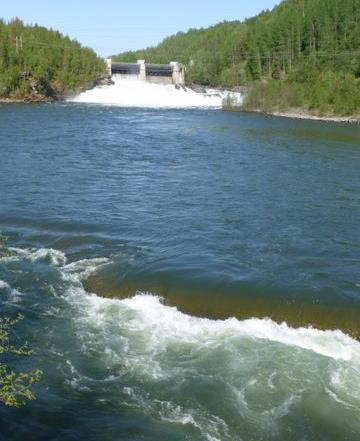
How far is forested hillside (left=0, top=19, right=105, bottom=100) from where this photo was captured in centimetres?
10394

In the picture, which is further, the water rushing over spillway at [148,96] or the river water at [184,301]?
the water rushing over spillway at [148,96]

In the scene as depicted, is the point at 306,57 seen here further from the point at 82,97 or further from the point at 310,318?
the point at 310,318

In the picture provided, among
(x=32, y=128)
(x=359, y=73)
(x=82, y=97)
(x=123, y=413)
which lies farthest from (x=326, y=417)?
(x=82, y=97)

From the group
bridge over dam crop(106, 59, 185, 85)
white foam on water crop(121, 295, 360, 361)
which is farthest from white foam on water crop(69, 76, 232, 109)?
white foam on water crop(121, 295, 360, 361)

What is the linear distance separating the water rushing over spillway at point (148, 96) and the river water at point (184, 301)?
7544cm

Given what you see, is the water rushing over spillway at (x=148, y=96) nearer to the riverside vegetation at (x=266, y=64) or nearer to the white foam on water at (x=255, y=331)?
the riverside vegetation at (x=266, y=64)

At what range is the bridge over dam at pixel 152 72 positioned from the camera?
12609 centimetres

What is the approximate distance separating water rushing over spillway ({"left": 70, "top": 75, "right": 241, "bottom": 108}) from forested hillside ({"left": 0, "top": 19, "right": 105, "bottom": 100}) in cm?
576

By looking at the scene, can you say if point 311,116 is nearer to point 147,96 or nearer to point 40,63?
point 147,96

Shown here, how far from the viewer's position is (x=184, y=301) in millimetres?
16859

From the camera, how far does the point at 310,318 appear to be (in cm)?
1594

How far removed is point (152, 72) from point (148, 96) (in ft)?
61.8

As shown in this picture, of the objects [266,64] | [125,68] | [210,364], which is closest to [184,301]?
[210,364]

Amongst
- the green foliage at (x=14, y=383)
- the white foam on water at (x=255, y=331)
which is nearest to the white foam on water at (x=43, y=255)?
the white foam on water at (x=255, y=331)
